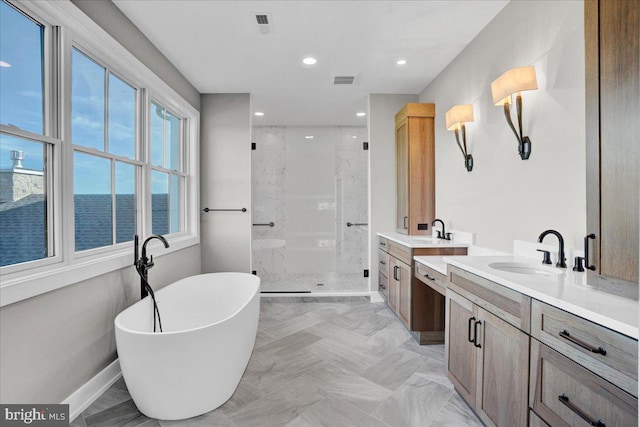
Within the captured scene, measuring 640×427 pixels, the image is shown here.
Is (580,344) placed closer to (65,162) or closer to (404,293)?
(404,293)

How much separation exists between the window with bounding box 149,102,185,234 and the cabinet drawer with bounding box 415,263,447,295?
2.52 meters

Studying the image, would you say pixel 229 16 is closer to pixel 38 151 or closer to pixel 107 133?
pixel 107 133

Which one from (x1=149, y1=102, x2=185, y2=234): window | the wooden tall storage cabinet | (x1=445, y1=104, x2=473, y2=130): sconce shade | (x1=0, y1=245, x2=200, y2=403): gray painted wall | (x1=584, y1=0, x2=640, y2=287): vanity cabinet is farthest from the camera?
the wooden tall storage cabinet

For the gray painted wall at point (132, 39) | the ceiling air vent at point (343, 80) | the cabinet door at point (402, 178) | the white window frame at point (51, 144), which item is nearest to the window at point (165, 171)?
the gray painted wall at point (132, 39)

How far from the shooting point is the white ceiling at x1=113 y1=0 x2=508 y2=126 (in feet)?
7.50

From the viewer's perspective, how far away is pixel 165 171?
3.22m

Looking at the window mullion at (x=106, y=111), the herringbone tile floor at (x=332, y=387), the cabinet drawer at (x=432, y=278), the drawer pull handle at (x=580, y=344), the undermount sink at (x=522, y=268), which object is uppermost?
the window mullion at (x=106, y=111)

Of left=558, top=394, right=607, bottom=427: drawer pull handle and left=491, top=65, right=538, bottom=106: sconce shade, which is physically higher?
left=491, top=65, right=538, bottom=106: sconce shade

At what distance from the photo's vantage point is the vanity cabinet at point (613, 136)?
45.1 inches

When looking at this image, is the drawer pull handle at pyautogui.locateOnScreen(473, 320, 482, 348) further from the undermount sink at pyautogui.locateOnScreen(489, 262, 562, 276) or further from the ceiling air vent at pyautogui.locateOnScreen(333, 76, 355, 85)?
the ceiling air vent at pyautogui.locateOnScreen(333, 76, 355, 85)

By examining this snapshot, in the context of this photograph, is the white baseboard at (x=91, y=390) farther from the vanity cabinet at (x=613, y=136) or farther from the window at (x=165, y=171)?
the vanity cabinet at (x=613, y=136)

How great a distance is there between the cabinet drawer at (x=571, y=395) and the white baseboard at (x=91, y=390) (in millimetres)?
2410

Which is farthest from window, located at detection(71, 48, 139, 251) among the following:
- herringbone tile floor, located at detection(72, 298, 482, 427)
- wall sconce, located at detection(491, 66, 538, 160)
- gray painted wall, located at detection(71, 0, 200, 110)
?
wall sconce, located at detection(491, 66, 538, 160)

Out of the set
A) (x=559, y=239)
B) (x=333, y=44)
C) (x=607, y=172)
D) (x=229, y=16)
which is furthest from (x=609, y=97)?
(x=229, y=16)
